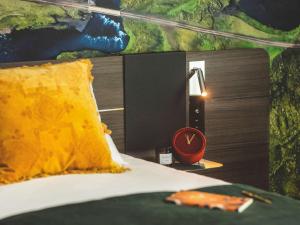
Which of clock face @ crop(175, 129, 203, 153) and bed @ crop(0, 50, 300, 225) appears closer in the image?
bed @ crop(0, 50, 300, 225)

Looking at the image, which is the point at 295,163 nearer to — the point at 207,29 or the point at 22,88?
the point at 207,29

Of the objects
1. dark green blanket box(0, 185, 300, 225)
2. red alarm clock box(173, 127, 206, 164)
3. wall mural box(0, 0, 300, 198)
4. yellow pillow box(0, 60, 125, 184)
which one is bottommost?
dark green blanket box(0, 185, 300, 225)

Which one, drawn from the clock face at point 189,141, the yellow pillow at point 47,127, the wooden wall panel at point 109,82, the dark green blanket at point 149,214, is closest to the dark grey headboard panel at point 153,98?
the wooden wall panel at point 109,82

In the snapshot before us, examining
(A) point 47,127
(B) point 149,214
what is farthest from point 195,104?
(B) point 149,214

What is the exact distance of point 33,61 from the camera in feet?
13.0

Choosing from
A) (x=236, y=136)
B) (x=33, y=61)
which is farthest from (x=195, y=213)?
(x=236, y=136)

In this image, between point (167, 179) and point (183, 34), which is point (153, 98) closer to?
point (183, 34)

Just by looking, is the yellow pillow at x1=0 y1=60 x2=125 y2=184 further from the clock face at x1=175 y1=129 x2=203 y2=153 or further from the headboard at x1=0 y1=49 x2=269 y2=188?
the headboard at x1=0 y1=49 x2=269 y2=188

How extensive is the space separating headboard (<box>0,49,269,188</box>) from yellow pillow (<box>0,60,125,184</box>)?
843mm

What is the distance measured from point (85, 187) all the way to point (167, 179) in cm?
39

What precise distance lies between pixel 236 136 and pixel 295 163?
1.99 feet

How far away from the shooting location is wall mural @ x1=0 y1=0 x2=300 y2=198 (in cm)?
404

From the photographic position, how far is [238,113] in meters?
4.62

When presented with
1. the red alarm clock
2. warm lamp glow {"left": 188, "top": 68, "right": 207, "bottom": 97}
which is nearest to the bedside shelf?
the red alarm clock
